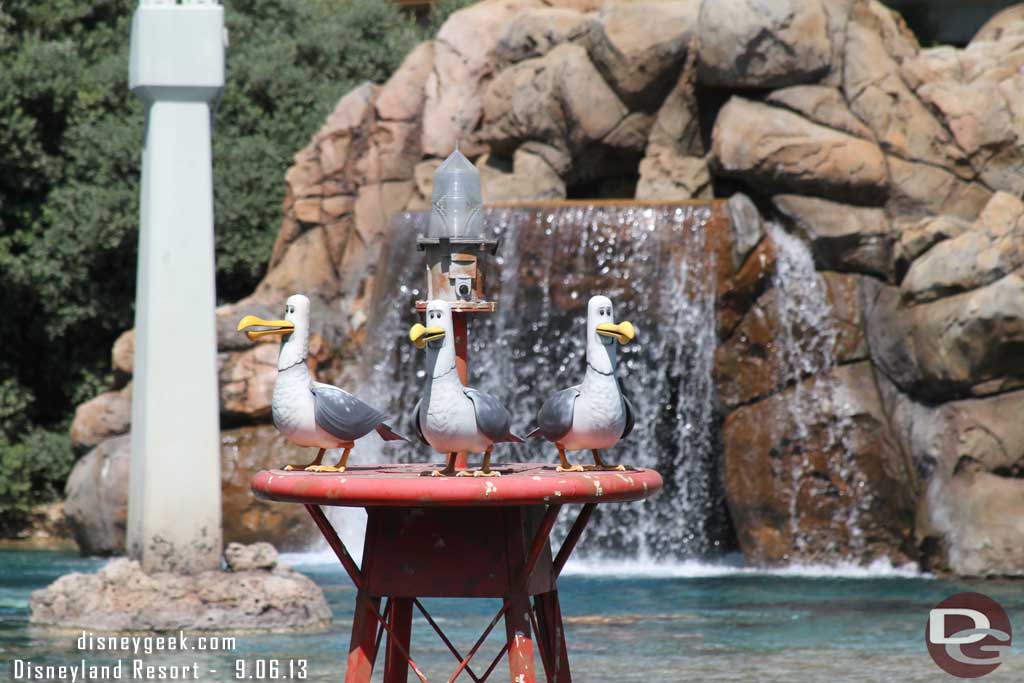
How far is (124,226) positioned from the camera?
18.6 m

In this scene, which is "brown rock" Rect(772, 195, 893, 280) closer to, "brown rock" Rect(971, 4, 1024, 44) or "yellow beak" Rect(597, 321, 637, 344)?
"brown rock" Rect(971, 4, 1024, 44)

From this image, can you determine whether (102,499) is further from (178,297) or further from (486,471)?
(486,471)

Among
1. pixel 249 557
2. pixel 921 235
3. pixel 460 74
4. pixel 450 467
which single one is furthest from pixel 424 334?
pixel 460 74

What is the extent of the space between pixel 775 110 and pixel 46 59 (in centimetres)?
889

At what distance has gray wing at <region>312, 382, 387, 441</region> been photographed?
5.62 meters

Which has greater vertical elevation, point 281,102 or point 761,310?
point 281,102

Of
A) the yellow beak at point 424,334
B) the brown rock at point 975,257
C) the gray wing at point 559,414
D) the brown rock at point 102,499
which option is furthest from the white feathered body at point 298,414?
the brown rock at point 102,499

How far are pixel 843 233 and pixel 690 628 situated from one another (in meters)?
4.93

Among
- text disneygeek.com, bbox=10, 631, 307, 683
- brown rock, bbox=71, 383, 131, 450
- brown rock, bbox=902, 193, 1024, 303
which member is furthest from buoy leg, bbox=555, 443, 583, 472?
brown rock, bbox=71, 383, 131, 450

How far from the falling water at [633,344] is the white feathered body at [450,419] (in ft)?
29.9

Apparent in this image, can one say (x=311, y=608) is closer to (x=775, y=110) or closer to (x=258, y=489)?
(x=258, y=489)

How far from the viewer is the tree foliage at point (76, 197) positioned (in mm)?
18688

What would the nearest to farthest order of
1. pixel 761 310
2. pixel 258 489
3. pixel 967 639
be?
1. pixel 258 489
2. pixel 967 639
3. pixel 761 310

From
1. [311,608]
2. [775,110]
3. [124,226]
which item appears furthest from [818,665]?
[124,226]
